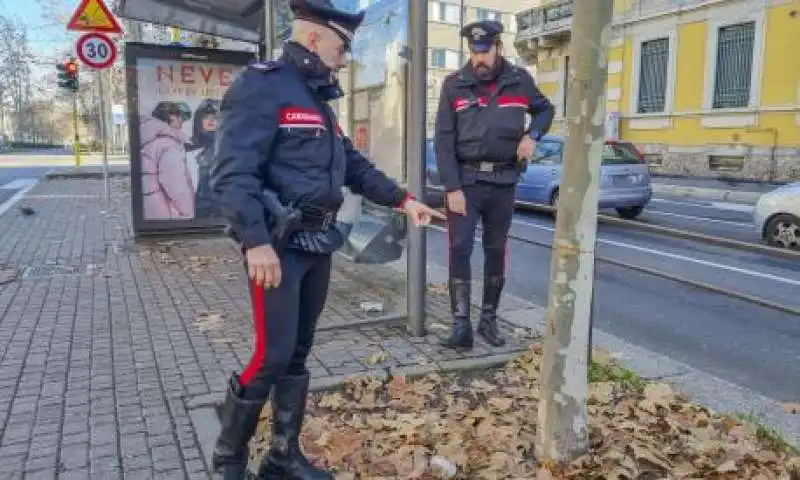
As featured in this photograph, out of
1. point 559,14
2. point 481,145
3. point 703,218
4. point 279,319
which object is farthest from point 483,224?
point 559,14

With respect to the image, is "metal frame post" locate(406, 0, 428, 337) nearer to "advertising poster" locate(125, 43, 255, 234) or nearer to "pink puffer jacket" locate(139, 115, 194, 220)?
"advertising poster" locate(125, 43, 255, 234)

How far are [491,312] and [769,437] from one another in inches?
75.0

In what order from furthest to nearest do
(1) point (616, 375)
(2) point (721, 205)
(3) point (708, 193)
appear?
(3) point (708, 193) → (2) point (721, 205) → (1) point (616, 375)

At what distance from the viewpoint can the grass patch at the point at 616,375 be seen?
12.9 ft

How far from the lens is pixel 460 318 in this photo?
456 cm

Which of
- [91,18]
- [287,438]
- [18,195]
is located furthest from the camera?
[18,195]

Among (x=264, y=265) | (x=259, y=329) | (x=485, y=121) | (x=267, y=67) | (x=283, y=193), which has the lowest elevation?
(x=259, y=329)

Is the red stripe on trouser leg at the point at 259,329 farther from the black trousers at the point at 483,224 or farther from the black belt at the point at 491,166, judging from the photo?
the black belt at the point at 491,166

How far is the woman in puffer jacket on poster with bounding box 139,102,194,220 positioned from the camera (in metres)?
8.66

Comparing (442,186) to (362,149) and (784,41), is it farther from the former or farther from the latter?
(784,41)

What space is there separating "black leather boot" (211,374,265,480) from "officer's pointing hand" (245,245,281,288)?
52 cm

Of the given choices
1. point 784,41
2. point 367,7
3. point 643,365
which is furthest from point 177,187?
point 784,41

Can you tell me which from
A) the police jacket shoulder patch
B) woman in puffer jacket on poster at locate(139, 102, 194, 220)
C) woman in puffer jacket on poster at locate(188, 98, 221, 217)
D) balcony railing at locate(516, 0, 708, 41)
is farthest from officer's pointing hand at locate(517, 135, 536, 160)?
balcony railing at locate(516, 0, 708, 41)

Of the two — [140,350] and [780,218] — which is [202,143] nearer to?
[140,350]
